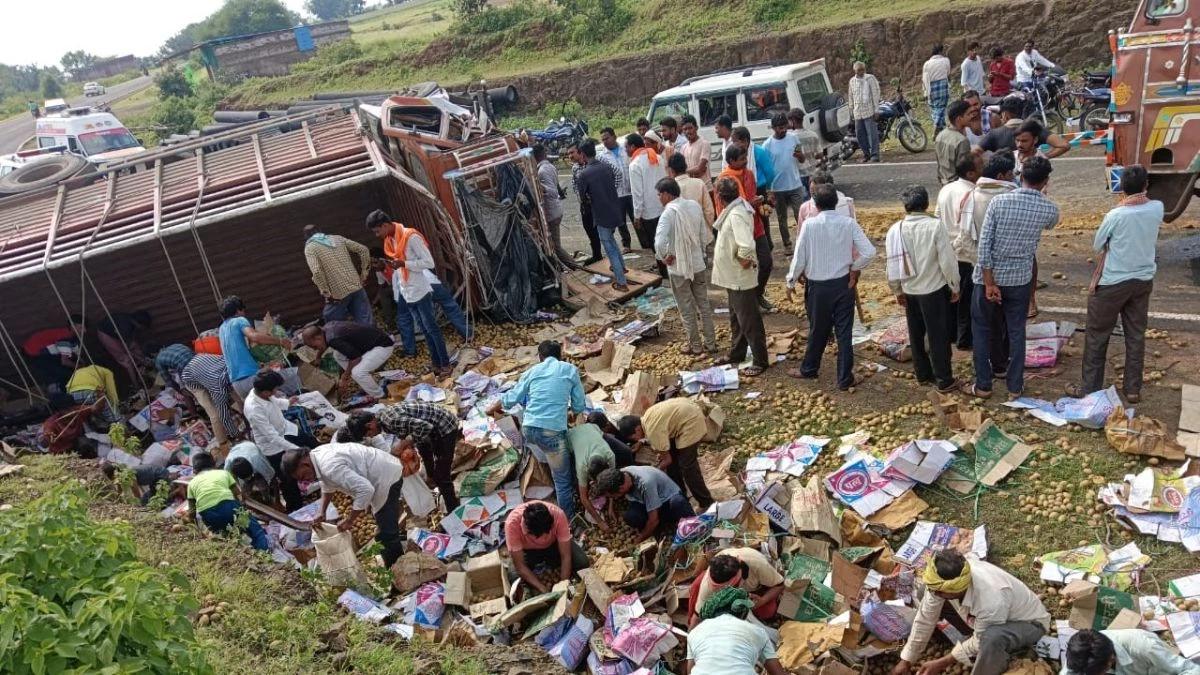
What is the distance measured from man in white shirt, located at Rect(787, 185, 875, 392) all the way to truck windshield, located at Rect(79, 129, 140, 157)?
17.4 metres

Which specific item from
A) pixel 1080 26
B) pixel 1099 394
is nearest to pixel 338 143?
pixel 1099 394

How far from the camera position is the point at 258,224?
10273 millimetres

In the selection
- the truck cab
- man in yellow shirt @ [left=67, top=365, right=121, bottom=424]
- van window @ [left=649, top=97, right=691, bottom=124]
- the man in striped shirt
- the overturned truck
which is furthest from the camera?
van window @ [left=649, top=97, right=691, bottom=124]

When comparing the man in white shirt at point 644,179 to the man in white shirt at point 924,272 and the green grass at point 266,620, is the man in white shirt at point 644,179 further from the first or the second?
the green grass at point 266,620

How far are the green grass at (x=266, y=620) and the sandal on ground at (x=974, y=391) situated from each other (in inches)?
163

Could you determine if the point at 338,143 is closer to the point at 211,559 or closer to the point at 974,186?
the point at 211,559

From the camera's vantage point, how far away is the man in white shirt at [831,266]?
656 centimetres

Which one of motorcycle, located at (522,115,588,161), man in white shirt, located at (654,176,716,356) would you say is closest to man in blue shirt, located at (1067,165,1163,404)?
man in white shirt, located at (654,176,716,356)

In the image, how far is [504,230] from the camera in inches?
369

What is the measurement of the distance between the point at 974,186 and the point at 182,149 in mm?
8566

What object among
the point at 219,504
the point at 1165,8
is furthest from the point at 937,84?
the point at 219,504

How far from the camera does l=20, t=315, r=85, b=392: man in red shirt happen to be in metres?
9.55

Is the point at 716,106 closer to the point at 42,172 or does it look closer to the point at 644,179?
the point at 644,179

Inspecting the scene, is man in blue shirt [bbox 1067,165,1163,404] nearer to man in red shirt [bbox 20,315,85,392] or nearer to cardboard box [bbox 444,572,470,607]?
cardboard box [bbox 444,572,470,607]
